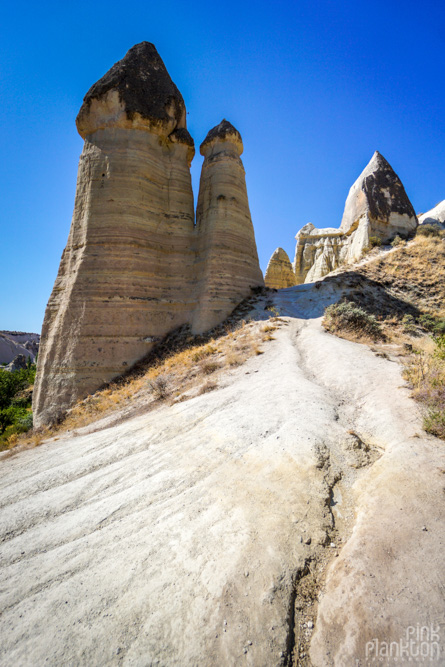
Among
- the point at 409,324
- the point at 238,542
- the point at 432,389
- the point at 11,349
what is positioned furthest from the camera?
the point at 11,349

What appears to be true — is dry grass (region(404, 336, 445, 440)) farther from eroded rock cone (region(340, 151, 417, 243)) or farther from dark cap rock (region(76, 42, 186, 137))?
eroded rock cone (region(340, 151, 417, 243))

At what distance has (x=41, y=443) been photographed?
6.93 metres

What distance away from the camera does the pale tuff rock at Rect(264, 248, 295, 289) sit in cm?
2658

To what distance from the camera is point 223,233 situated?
1248 cm

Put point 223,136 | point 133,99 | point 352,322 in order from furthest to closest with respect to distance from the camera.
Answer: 1. point 223,136
2. point 133,99
3. point 352,322

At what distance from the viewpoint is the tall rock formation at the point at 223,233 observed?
38.6ft

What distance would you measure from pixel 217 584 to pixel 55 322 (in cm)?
1066

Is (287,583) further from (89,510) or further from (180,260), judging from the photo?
(180,260)

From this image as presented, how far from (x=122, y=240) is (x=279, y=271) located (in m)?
18.5

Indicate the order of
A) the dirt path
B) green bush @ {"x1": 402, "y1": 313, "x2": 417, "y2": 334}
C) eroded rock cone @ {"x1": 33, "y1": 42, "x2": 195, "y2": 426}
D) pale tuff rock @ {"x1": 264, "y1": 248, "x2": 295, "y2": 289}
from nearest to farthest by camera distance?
the dirt path → green bush @ {"x1": 402, "y1": 313, "x2": 417, "y2": 334} → eroded rock cone @ {"x1": 33, "y1": 42, "x2": 195, "y2": 426} → pale tuff rock @ {"x1": 264, "y1": 248, "x2": 295, "y2": 289}

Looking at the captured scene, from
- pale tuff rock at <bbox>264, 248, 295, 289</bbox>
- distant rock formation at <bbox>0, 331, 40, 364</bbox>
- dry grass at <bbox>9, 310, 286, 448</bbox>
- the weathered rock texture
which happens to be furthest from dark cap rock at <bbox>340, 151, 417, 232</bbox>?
distant rock formation at <bbox>0, 331, 40, 364</bbox>

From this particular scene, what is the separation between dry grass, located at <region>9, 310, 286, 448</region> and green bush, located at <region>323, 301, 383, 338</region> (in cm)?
178

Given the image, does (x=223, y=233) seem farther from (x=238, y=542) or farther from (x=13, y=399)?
(x=13, y=399)

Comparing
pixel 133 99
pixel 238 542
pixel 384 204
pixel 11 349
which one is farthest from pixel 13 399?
pixel 11 349
